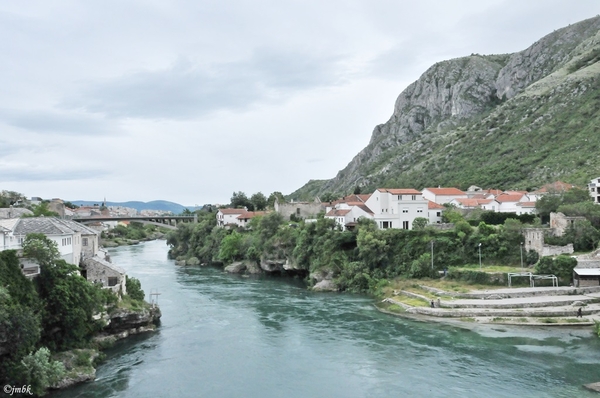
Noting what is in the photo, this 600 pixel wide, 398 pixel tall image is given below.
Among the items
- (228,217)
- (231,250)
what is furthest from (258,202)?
(231,250)

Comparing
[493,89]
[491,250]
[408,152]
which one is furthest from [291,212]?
[493,89]

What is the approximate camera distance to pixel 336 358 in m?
25.7

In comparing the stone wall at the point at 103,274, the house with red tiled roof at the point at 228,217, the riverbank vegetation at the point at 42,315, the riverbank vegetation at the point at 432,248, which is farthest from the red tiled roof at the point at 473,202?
the riverbank vegetation at the point at 42,315

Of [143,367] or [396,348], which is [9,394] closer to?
[143,367]

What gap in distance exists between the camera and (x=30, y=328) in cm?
1994

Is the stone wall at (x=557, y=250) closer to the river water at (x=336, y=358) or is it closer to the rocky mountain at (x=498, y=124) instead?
the river water at (x=336, y=358)

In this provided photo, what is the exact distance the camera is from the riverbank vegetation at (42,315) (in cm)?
1942

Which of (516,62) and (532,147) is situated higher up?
(516,62)

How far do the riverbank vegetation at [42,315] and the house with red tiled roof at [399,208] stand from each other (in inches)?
1354

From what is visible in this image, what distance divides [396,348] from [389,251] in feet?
69.5

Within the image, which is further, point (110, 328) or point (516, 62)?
point (516, 62)

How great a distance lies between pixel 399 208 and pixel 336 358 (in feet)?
102

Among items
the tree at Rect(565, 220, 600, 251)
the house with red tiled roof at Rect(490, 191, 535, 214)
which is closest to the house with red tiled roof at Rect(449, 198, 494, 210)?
the house with red tiled roof at Rect(490, 191, 535, 214)

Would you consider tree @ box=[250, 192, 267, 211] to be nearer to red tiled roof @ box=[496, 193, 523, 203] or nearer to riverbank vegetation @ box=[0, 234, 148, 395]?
red tiled roof @ box=[496, 193, 523, 203]
